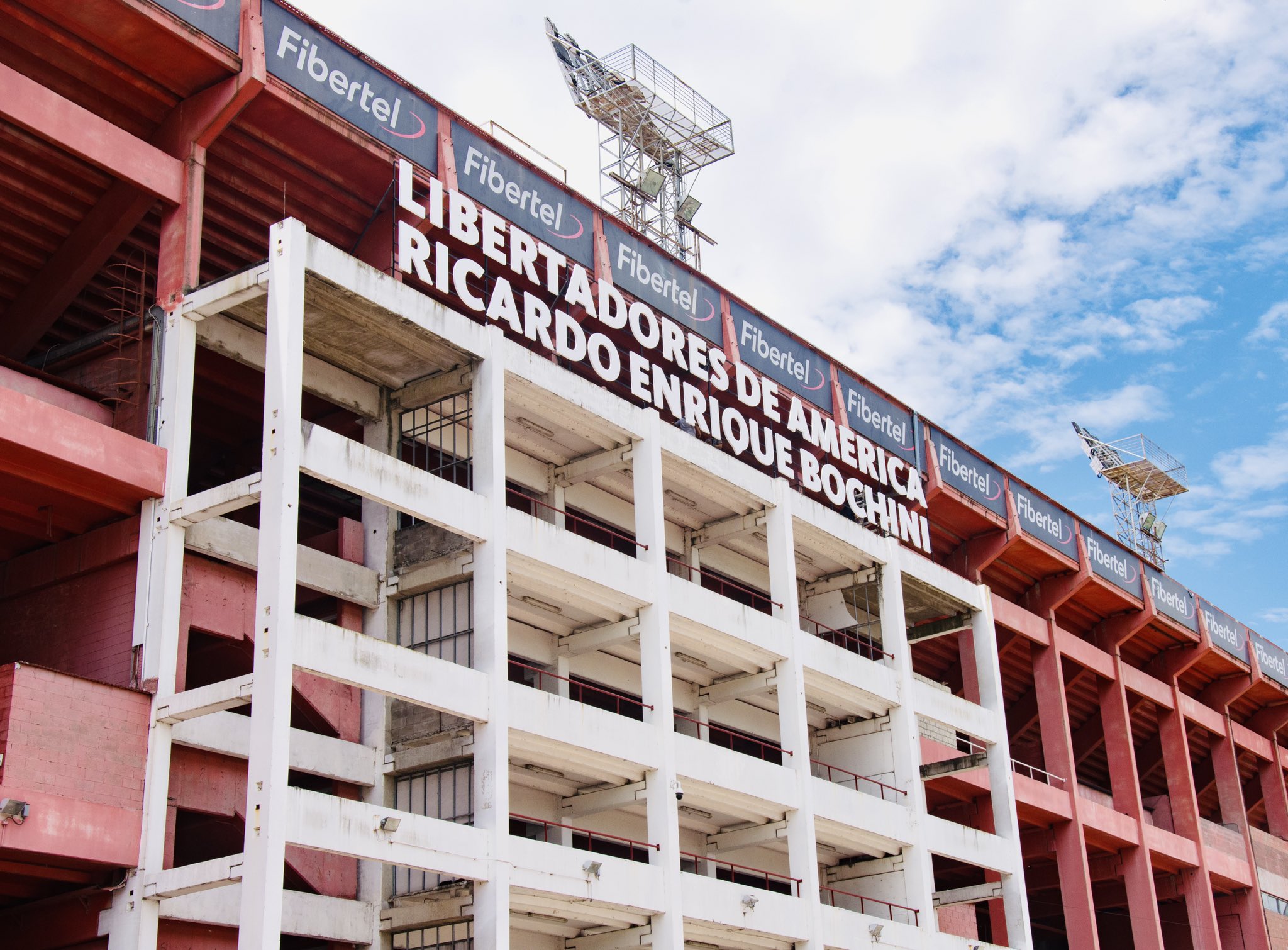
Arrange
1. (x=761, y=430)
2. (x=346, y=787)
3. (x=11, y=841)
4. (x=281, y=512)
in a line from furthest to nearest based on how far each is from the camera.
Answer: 1. (x=761, y=430)
2. (x=346, y=787)
3. (x=281, y=512)
4. (x=11, y=841)

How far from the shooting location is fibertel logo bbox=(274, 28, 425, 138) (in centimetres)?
3142

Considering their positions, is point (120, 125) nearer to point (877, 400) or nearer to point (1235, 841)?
point (877, 400)

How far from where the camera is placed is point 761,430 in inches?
1762

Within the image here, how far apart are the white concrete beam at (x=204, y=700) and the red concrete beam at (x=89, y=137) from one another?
945cm

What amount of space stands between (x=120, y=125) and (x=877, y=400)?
24.6m

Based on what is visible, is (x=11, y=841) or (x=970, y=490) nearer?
(x=11, y=841)

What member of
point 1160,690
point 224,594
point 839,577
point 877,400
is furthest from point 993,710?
point 224,594

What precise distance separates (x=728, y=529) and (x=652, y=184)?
49.6 feet

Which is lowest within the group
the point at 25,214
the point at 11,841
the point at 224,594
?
the point at 11,841

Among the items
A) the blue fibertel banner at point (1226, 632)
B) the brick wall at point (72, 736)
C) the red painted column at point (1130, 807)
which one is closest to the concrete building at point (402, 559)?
the brick wall at point (72, 736)

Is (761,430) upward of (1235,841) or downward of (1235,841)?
upward

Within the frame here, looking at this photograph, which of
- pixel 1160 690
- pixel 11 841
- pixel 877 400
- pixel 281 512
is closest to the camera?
pixel 11 841

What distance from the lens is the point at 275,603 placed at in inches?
1050

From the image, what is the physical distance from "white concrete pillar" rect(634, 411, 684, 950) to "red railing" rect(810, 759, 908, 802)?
735 centimetres
